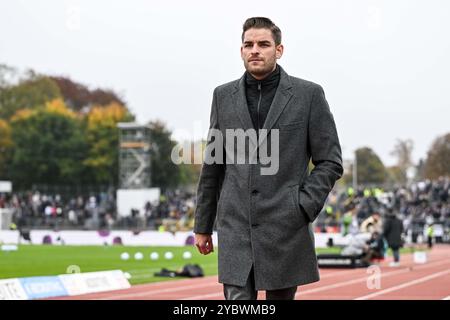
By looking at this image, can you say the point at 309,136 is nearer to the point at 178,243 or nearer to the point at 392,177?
the point at 178,243

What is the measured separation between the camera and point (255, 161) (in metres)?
5.04

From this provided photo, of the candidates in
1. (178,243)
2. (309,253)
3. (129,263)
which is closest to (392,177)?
(178,243)

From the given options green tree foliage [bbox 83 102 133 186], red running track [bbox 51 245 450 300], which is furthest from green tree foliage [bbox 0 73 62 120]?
red running track [bbox 51 245 450 300]

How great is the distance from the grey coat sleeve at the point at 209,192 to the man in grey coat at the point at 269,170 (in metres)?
0.03

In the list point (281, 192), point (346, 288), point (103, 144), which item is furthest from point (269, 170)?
point (103, 144)

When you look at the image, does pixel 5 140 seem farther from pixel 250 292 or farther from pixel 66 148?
pixel 250 292

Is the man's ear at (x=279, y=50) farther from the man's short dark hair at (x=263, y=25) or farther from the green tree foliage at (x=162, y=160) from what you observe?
the green tree foliage at (x=162, y=160)

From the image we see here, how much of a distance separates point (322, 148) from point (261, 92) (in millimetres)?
465

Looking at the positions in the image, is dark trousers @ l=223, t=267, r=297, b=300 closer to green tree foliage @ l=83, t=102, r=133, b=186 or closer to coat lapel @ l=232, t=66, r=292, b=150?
coat lapel @ l=232, t=66, r=292, b=150

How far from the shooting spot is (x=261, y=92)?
17.1 ft

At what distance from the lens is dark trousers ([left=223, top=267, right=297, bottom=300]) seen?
199 inches

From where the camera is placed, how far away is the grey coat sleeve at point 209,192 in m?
5.24

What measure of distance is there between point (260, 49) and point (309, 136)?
55cm
